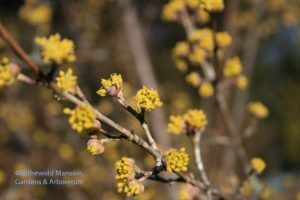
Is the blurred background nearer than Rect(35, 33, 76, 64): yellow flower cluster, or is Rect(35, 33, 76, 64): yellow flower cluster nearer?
Rect(35, 33, 76, 64): yellow flower cluster

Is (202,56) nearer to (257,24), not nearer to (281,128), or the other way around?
(257,24)

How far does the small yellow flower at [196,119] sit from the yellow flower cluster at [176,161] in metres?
0.30

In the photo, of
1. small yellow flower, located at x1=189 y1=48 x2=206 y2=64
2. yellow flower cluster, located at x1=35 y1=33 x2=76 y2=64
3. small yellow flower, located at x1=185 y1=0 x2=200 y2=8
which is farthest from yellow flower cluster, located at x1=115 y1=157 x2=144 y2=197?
small yellow flower, located at x1=185 y1=0 x2=200 y2=8

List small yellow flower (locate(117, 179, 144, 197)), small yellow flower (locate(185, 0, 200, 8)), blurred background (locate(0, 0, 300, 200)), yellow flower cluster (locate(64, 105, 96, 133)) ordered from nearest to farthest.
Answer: yellow flower cluster (locate(64, 105, 96, 133)) → small yellow flower (locate(117, 179, 144, 197)) → small yellow flower (locate(185, 0, 200, 8)) → blurred background (locate(0, 0, 300, 200))

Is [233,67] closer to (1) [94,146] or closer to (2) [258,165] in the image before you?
(2) [258,165]

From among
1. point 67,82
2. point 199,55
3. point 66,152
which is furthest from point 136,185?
point 66,152

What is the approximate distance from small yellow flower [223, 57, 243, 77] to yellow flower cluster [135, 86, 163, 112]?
89 centimetres

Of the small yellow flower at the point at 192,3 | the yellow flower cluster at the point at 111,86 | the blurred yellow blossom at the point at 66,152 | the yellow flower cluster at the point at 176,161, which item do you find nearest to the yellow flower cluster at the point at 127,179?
the yellow flower cluster at the point at 176,161

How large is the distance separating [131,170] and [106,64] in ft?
14.1

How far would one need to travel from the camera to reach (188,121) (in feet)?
Result: 4.95

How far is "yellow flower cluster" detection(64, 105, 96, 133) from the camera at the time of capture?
1043mm

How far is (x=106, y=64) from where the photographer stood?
539cm

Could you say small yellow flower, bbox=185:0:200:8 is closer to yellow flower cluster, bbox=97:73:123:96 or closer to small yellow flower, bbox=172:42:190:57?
small yellow flower, bbox=172:42:190:57

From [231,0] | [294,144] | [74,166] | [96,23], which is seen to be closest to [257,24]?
[231,0]
